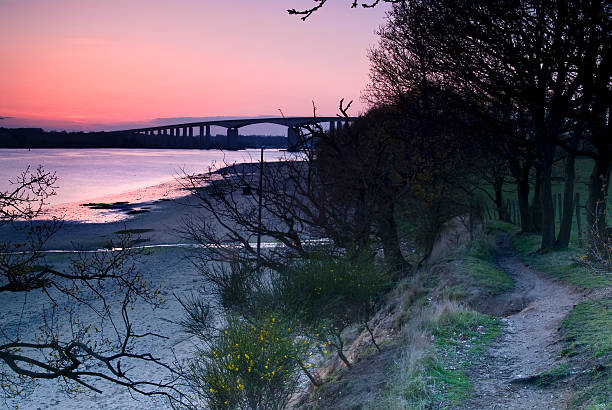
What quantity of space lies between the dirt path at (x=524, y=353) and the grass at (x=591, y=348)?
21 cm

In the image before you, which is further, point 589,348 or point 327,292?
point 327,292

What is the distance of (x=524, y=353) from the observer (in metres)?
8.55

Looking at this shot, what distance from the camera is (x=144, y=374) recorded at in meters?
16.6

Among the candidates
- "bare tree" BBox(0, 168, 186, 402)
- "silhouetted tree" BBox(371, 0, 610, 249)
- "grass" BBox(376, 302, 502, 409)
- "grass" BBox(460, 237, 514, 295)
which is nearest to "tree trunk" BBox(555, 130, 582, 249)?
"silhouetted tree" BBox(371, 0, 610, 249)

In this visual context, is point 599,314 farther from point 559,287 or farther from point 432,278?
point 432,278

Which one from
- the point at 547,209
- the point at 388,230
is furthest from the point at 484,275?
the point at 547,209

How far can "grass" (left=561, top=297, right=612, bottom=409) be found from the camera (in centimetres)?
638

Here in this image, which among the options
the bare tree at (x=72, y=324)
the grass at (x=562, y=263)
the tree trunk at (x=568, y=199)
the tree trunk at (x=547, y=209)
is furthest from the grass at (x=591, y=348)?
the tree trunk at (x=547, y=209)

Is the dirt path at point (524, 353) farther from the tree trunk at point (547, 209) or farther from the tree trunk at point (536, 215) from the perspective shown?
the tree trunk at point (536, 215)

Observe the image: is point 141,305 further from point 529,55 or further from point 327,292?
point 529,55

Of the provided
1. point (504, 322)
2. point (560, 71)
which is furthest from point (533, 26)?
point (504, 322)

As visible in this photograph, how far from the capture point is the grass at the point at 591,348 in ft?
20.9

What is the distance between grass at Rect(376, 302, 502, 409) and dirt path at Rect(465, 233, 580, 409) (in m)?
0.24

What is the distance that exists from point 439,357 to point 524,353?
4.33 feet
